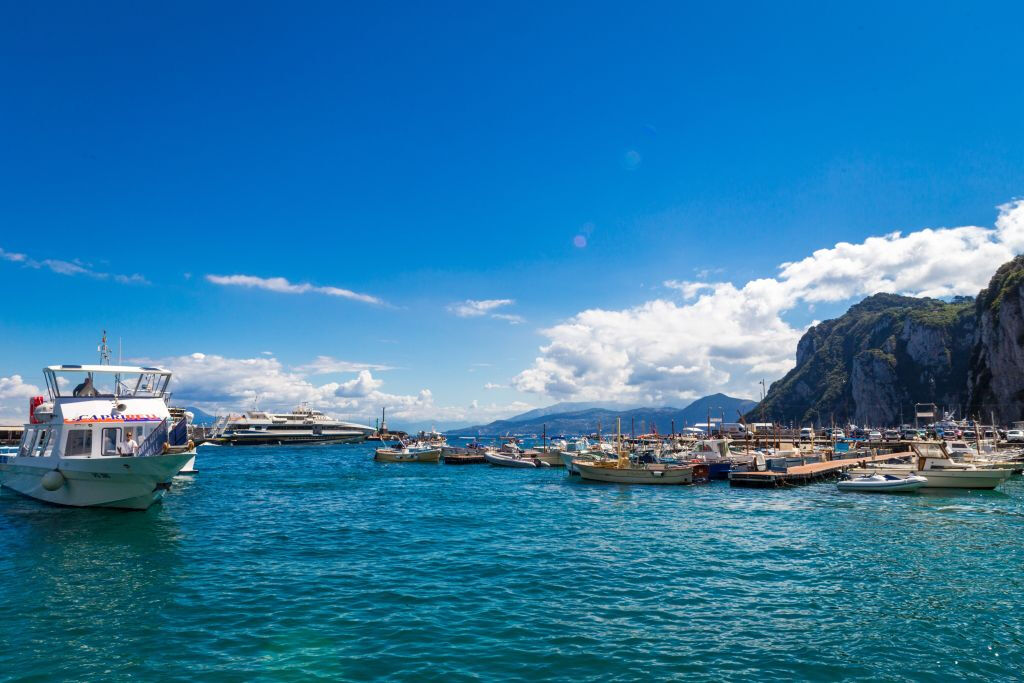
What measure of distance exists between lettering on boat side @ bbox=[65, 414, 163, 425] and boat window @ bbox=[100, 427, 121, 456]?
62 centimetres

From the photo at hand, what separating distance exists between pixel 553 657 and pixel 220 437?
17417 cm

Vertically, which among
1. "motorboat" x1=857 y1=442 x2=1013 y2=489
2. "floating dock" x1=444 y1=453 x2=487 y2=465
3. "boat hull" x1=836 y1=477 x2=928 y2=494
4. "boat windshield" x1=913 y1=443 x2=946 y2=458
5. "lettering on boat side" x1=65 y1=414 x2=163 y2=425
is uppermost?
"lettering on boat side" x1=65 y1=414 x2=163 y2=425

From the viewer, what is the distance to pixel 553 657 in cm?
1495

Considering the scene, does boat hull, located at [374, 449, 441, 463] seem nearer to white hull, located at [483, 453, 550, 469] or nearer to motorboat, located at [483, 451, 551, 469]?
motorboat, located at [483, 451, 551, 469]

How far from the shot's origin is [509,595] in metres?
20.5

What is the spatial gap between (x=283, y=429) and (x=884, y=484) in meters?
156

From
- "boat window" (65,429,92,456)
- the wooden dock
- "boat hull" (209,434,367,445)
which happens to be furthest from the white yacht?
"boat hull" (209,434,367,445)

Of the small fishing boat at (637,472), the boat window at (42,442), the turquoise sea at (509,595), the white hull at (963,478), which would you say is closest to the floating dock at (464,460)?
the small fishing boat at (637,472)

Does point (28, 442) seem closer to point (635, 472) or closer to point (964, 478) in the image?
point (635, 472)

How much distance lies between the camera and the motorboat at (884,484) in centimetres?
5150

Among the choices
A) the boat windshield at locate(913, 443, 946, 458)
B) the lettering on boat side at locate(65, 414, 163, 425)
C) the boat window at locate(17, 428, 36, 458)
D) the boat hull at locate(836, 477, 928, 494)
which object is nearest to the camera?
the lettering on boat side at locate(65, 414, 163, 425)

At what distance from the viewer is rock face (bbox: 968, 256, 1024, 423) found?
129000 mm

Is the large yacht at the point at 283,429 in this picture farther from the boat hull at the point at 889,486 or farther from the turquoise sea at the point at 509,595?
the boat hull at the point at 889,486

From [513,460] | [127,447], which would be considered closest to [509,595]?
[127,447]
